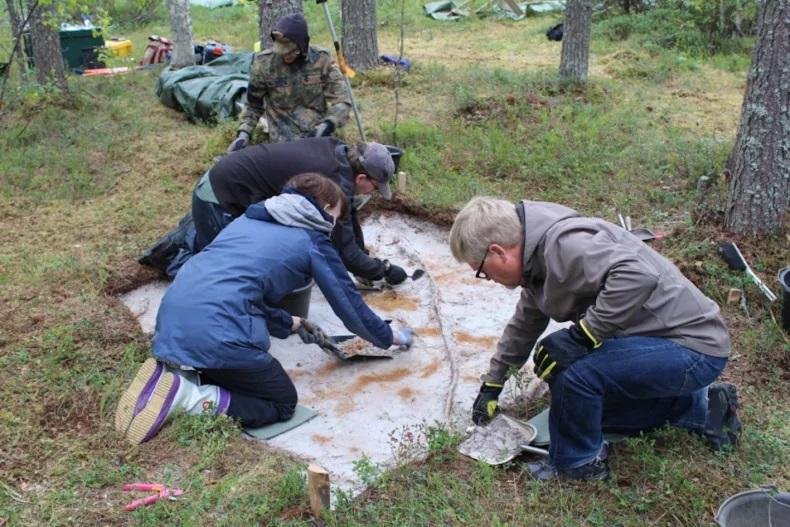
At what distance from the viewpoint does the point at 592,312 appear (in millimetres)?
2666

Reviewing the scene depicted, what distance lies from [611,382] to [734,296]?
197 centimetres

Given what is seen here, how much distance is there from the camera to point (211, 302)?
3.43 meters

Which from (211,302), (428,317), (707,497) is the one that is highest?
(211,302)

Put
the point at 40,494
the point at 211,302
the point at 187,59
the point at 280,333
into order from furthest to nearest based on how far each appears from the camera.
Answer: the point at 187,59
the point at 280,333
the point at 211,302
the point at 40,494

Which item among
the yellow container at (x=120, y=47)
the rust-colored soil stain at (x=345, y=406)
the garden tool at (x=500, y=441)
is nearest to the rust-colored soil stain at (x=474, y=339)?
the rust-colored soil stain at (x=345, y=406)

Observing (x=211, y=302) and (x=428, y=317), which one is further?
(x=428, y=317)

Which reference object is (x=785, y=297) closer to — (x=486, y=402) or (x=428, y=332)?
(x=486, y=402)

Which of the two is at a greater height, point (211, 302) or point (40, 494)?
point (211, 302)

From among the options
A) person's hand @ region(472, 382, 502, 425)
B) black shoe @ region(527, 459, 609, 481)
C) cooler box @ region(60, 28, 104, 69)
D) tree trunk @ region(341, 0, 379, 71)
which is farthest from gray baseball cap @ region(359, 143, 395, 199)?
cooler box @ region(60, 28, 104, 69)

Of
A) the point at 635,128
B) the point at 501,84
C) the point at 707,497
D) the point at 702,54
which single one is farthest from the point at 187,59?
the point at 707,497

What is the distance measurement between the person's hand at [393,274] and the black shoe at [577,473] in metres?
2.19

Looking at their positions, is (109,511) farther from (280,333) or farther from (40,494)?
(280,333)

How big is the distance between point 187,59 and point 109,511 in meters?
9.01

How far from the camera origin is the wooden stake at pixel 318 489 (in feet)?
9.00
